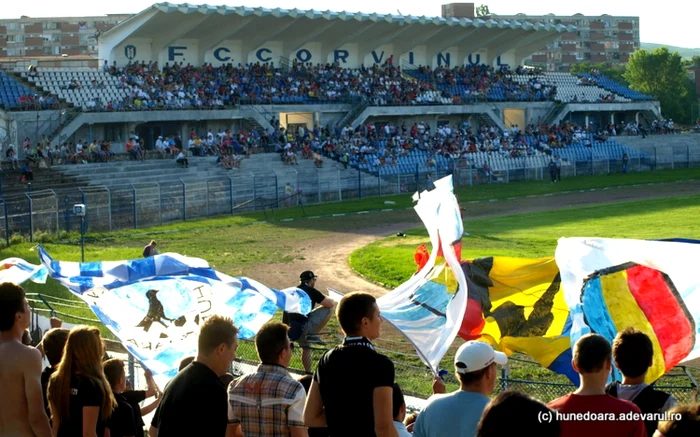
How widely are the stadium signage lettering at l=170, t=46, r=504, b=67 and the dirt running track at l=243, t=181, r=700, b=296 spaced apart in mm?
21147

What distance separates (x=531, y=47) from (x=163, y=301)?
65.6 meters

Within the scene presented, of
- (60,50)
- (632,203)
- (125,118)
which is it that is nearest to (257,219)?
(125,118)

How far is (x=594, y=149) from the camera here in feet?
201

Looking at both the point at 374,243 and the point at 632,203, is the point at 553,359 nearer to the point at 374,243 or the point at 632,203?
the point at 374,243

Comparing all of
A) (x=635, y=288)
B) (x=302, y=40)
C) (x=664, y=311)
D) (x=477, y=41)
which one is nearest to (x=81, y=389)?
(x=635, y=288)

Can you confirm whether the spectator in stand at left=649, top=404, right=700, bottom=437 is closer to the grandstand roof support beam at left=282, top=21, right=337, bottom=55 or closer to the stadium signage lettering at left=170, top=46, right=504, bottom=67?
the stadium signage lettering at left=170, top=46, right=504, bottom=67

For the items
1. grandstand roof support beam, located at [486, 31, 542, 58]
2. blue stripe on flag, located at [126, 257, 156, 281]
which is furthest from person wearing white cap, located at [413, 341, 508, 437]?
grandstand roof support beam, located at [486, 31, 542, 58]

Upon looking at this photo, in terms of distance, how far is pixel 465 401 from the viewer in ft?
18.7

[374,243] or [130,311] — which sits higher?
[130,311]

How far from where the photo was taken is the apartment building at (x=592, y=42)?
176500mm

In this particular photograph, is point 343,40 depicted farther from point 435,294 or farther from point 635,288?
point 635,288

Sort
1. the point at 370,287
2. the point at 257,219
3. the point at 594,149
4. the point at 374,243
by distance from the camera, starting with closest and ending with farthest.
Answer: the point at 370,287 < the point at 374,243 < the point at 257,219 < the point at 594,149

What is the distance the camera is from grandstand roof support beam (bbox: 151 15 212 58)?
5425cm

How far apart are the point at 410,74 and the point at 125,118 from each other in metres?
24.1
